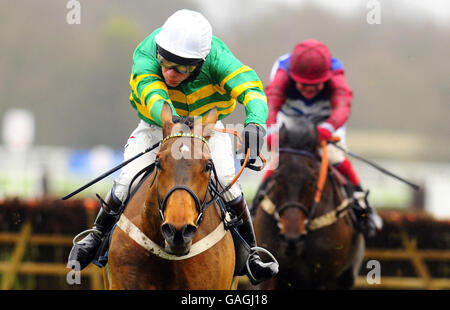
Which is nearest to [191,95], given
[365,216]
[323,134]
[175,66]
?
[175,66]

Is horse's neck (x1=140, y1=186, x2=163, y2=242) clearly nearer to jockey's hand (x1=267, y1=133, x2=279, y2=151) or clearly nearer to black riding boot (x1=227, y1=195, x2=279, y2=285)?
black riding boot (x1=227, y1=195, x2=279, y2=285)

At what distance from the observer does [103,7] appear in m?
44.8

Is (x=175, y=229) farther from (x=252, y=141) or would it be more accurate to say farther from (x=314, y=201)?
(x=314, y=201)

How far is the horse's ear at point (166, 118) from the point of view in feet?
14.0

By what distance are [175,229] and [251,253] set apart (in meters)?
1.22

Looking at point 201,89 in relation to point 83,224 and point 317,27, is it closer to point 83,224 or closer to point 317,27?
point 83,224

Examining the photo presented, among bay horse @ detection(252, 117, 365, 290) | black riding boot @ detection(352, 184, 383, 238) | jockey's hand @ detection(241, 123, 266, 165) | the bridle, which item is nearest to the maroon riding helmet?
bay horse @ detection(252, 117, 365, 290)

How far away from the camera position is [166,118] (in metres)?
4.32

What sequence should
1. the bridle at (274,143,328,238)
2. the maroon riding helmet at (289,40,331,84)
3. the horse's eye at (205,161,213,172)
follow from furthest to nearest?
the maroon riding helmet at (289,40,331,84) → the bridle at (274,143,328,238) → the horse's eye at (205,161,213,172)

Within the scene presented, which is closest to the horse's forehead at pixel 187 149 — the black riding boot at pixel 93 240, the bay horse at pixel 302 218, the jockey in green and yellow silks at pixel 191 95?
the jockey in green and yellow silks at pixel 191 95

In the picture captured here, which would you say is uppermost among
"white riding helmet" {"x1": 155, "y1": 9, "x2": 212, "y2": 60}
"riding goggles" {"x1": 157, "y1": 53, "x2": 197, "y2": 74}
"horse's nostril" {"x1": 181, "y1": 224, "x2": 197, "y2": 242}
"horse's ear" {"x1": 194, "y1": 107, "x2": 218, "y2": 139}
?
"white riding helmet" {"x1": 155, "y1": 9, "x2": 212, "y2": 60}

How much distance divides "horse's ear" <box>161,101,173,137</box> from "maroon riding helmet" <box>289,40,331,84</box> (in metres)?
3.35

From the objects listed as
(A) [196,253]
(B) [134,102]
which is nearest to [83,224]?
(B) [134,102]

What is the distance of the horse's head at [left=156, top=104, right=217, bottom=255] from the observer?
3920 millimetres
